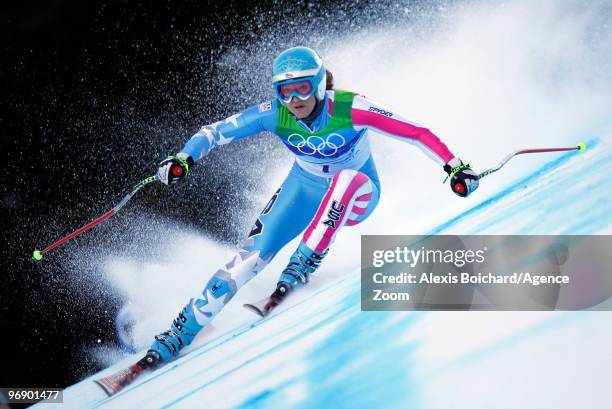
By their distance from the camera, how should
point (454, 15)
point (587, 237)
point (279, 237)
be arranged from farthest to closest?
point (454, 15) → point (279, 237) → point (587, 237)

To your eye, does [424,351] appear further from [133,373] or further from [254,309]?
[133,373]

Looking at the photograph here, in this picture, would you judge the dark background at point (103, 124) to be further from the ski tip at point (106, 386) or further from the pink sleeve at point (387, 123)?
the pink sleeve at point (387, 123)

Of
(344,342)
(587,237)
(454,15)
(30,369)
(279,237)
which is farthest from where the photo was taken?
(454,15)

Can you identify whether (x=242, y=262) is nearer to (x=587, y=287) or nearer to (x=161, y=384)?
(x=161, y=384)

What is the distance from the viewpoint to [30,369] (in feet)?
9.42

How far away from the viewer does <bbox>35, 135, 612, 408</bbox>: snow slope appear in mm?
1772

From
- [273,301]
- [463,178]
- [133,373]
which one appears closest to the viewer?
[463,178]

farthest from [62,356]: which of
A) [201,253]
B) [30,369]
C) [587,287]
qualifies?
[587,287]

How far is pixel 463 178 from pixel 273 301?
2.72ft

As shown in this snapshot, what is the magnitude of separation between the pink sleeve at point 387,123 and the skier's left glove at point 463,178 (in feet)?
0.42

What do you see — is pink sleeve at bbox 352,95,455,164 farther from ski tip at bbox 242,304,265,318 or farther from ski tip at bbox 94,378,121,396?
ski tip at bbox 94,378,121,396

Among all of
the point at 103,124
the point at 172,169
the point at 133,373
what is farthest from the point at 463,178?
the point at 103,124

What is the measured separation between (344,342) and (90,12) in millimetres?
2039

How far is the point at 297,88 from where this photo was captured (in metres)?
2.14
